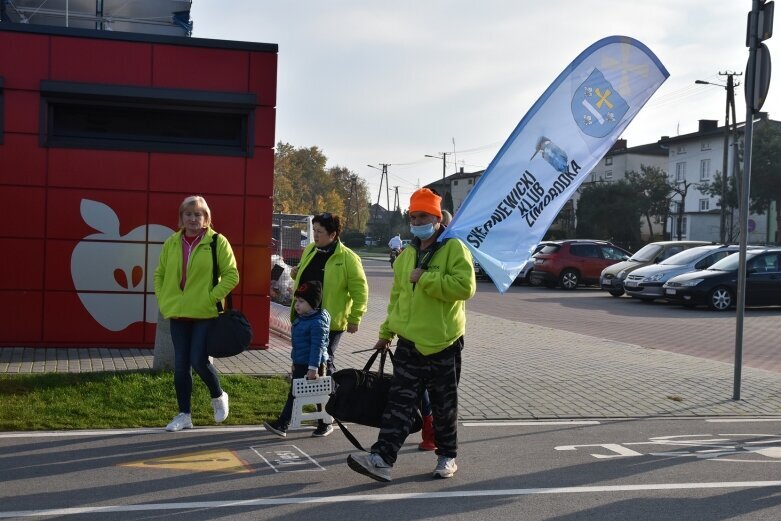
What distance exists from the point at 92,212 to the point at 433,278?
7.14m

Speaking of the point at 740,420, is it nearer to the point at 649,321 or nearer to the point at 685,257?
the point at 649,321

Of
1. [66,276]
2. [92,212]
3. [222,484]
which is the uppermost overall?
[92,212]

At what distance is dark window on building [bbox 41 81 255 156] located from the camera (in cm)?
Result: 1152

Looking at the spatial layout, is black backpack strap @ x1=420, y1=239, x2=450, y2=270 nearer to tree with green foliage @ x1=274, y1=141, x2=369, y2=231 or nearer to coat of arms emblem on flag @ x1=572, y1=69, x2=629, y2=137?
coat of arms emblem on flag @ x1=572, y1=69, x2=629, y2=137

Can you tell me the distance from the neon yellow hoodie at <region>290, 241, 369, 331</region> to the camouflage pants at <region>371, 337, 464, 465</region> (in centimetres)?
132

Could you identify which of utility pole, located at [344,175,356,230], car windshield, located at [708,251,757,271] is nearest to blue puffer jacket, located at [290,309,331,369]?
car windshield, located at [708,251,757,271]

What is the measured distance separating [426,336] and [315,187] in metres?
87.0

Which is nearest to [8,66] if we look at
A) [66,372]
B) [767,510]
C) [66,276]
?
[66,276]

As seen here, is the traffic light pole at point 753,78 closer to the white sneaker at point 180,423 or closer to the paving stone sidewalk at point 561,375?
the paving stone sidewalk at point 561,375

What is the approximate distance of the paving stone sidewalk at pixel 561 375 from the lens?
29.5 feet

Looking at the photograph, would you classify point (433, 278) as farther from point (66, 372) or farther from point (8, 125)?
point (8, 125)

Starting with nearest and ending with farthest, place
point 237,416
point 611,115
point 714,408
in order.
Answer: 1. point 611,115
2. point 237,416
3. point 714,408

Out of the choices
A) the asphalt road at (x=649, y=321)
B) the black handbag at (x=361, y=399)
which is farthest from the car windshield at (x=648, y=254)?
the black handbag at (x=361, y=399)

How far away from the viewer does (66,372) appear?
9.36 m
